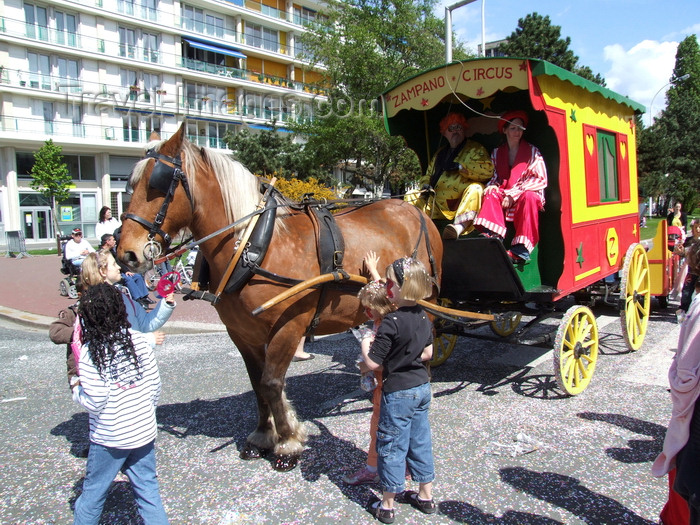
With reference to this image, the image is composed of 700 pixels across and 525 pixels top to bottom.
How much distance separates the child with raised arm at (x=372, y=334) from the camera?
9.10 feet

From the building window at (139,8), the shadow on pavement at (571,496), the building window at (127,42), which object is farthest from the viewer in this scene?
the building window at (127,42)

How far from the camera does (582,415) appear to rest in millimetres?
4141

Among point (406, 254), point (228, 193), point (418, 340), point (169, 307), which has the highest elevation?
point (228, 193)

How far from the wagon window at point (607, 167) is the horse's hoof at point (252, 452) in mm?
4416

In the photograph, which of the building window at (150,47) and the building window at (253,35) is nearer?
the building window at (150,47)

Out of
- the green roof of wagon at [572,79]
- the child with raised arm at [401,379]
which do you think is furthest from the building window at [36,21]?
the child with raised arm at [401,379]

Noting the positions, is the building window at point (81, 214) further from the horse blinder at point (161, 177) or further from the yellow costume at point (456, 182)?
the horse blinder at point (161, 177)

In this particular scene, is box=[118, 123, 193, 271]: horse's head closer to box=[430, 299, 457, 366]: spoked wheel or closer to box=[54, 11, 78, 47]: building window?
box=[430, 299, 457, 366]: spoked wheel

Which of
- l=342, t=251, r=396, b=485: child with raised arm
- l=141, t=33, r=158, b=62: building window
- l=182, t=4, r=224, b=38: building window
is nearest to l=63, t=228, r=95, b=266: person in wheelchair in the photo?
l=342, t=251, r=396, b=485: child with raised arm

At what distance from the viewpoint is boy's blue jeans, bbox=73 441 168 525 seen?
2.36 meters

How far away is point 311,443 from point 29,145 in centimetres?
3237

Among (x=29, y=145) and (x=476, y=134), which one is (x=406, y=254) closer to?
(x=476, y=134)

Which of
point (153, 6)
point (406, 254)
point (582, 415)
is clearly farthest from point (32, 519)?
point (153, 6)

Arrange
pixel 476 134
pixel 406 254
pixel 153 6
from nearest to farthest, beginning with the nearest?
pixel 406 254
pixel 476 134
pixel 153 6
